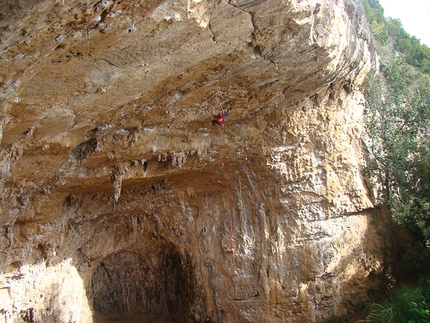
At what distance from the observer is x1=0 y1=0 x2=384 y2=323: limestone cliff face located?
14.8 feet

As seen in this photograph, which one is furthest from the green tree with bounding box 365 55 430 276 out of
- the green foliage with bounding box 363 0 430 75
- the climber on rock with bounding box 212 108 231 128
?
the climber on rock with bounding box 212 108 231 128

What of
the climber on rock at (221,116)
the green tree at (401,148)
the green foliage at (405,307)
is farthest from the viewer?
the green tree at (401,148)

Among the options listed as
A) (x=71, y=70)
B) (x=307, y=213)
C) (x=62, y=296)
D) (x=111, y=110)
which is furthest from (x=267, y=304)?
(x=71, y=70)

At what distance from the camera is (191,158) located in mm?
8234

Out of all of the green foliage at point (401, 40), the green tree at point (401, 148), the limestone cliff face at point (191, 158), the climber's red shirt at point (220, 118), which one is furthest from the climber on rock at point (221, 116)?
the green foliage at point (401, 40)

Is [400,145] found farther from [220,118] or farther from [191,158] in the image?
[191,158]

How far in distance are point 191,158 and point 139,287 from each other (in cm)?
589

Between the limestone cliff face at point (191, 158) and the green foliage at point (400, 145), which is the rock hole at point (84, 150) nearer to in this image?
the limestone cliff face at point (191, 158)

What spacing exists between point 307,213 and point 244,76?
355cm

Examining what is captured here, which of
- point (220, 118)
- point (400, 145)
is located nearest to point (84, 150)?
point (220, 118)

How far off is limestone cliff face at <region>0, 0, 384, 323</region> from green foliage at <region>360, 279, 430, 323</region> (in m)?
1.08

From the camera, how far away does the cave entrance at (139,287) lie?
36.5 ft

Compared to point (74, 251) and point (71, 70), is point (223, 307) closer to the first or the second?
point (74, 251)

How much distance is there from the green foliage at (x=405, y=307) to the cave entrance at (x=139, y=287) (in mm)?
5426
